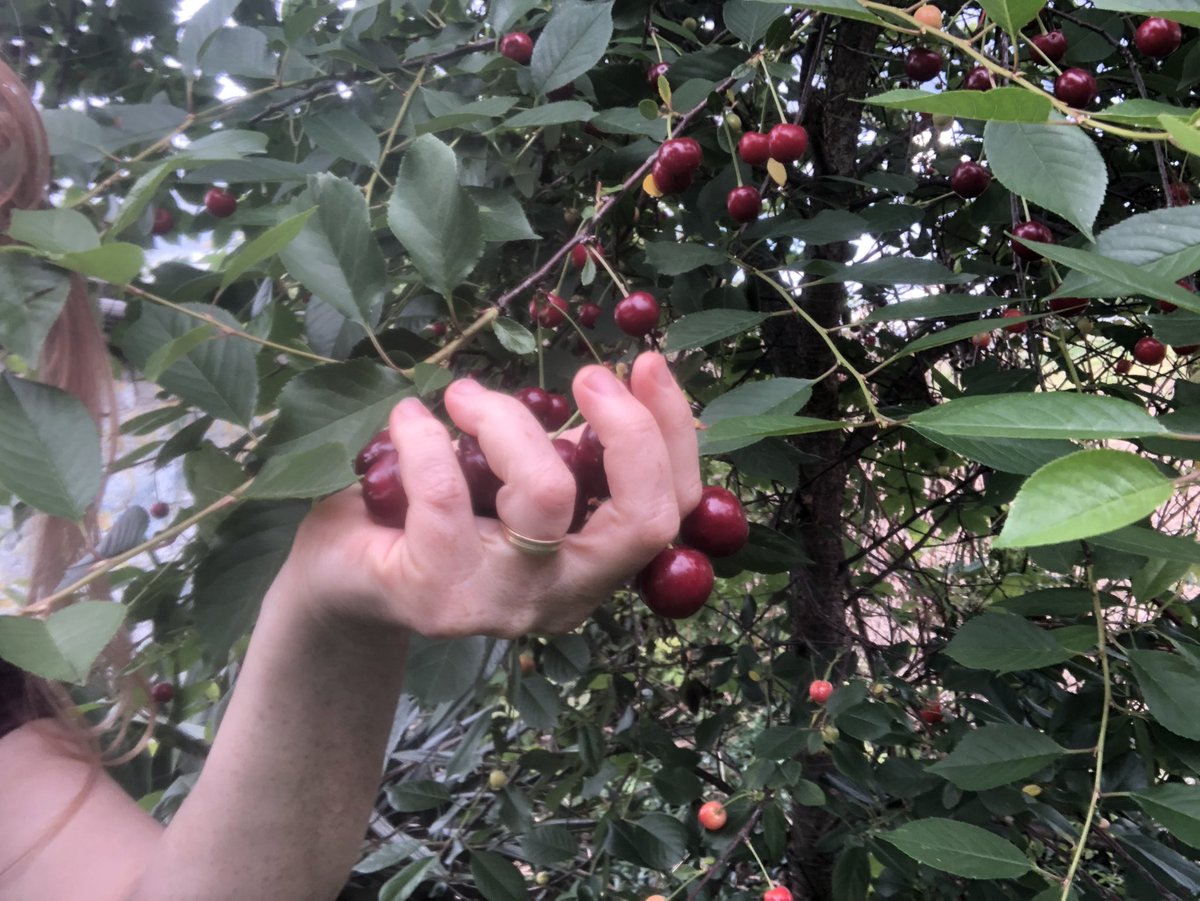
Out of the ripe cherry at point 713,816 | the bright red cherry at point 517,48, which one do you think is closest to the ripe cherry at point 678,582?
the bright red cherry at point 517,48

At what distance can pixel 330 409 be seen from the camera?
54 cm

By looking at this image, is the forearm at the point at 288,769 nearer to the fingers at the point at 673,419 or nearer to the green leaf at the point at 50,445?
the green leaf at the point at 50,445

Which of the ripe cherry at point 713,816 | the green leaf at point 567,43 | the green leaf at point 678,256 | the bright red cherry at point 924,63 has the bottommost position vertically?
the ripe cherry at point 713,816

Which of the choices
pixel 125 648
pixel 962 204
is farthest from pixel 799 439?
pixel 125 648

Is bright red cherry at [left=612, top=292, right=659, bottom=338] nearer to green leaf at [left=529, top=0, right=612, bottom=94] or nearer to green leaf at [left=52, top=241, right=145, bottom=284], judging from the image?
green leaf at [left=529, top=0, right=612, bottom=94]

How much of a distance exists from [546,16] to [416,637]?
30.9 inches

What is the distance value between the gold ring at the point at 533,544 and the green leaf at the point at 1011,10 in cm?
42

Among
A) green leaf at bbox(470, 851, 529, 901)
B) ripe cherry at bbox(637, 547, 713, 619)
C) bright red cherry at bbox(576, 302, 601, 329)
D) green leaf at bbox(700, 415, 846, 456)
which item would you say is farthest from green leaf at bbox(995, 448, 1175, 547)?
green leaf at bbox(470, 851, 529, 901)

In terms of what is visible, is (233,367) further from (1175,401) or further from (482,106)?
(1175,401)

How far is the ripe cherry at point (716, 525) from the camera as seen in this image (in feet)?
1.83

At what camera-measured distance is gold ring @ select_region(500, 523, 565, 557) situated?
1.32ft

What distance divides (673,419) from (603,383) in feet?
0.16

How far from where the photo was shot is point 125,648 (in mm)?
906

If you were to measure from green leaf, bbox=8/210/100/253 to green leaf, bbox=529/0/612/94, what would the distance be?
1.54 ft
